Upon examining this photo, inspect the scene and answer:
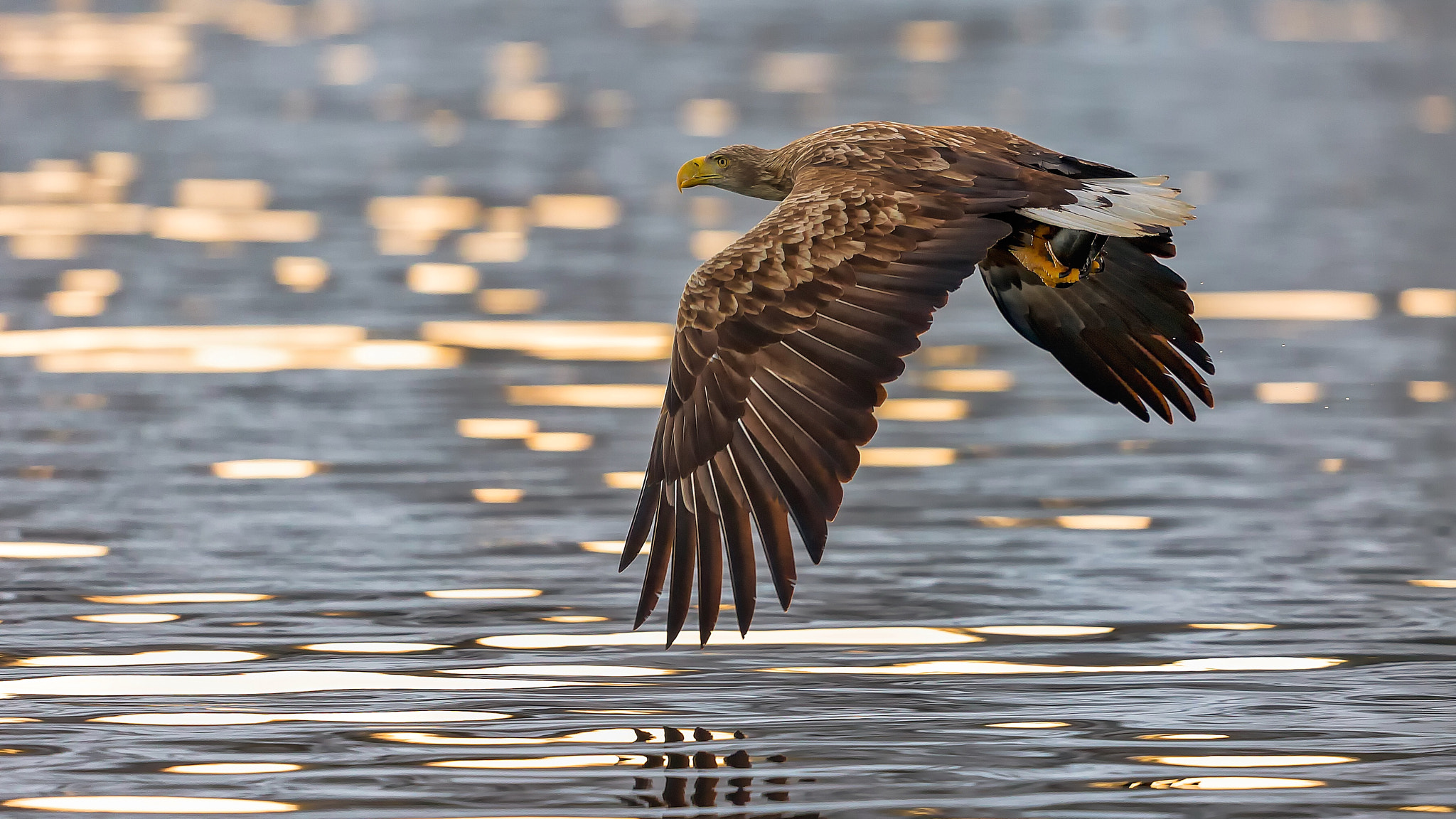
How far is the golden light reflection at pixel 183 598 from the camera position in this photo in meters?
8.91

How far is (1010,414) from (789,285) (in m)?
4.81

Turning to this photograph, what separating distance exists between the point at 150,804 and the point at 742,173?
160 inches

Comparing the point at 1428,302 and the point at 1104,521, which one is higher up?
the point at 1428,302

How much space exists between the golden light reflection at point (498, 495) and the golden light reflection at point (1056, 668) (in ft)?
9.30

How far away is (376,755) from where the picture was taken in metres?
7.05

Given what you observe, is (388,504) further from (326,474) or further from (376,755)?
(376,755)

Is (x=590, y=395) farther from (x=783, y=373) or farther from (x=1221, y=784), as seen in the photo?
(x=1221, y=784)

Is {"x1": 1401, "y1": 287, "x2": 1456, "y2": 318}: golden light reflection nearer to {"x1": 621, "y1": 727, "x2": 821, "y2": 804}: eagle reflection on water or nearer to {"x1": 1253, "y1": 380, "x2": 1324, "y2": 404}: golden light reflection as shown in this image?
{"x1": 1253, "y1": 380, "x2": 1324, "y2": 404}: golden light reflection

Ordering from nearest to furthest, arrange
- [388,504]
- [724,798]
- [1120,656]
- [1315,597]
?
[724,798] < [1120,656] < [1315,597] < [388,504]

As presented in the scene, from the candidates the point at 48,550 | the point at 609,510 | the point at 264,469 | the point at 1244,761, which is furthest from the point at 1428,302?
the point at 1244,761

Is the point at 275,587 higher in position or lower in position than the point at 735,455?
lower

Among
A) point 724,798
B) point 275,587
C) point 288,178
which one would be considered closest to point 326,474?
point 275,587

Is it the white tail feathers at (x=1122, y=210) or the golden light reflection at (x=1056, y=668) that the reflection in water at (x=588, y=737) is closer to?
the golden light reflection at (x=1056, y=668)

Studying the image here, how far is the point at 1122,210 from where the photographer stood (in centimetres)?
814
